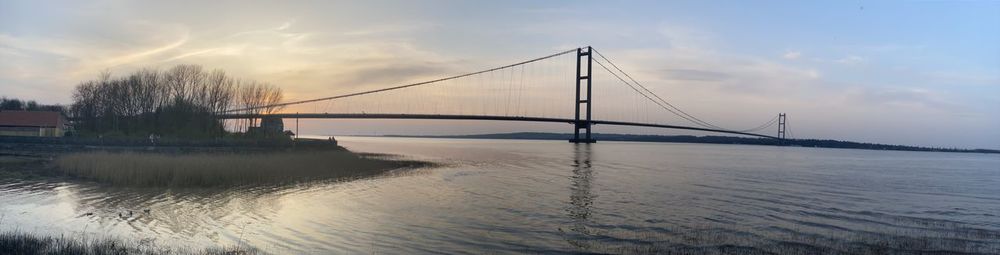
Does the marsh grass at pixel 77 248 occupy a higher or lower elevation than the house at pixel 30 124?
lower

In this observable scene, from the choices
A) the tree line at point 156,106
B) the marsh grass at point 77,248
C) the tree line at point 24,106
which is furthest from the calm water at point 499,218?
the tree line at point 24,106

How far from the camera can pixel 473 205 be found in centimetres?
1670

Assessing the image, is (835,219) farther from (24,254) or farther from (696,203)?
(24,254)

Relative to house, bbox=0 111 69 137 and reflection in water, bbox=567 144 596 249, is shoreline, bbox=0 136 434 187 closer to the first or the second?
reflection in water, bbox=567 144 596 249

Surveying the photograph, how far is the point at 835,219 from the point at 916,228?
5.50ft

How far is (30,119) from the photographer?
55469mm

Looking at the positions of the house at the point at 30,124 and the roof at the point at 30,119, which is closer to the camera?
the house at the point at 30,124

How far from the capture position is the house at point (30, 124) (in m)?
54.5

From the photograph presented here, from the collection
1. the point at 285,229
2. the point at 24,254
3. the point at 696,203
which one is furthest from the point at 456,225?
the point at 696,203

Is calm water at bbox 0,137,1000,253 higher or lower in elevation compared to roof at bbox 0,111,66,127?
lower

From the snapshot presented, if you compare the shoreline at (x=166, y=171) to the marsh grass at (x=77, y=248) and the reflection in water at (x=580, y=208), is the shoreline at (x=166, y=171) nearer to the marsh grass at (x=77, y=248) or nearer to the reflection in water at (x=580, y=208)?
the reflection in water at (x=580, y=208)

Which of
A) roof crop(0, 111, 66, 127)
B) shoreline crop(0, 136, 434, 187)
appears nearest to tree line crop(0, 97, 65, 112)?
roof crop(0, 111, 66, 127)

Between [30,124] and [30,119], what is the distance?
85 cm

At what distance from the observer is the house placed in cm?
5453
